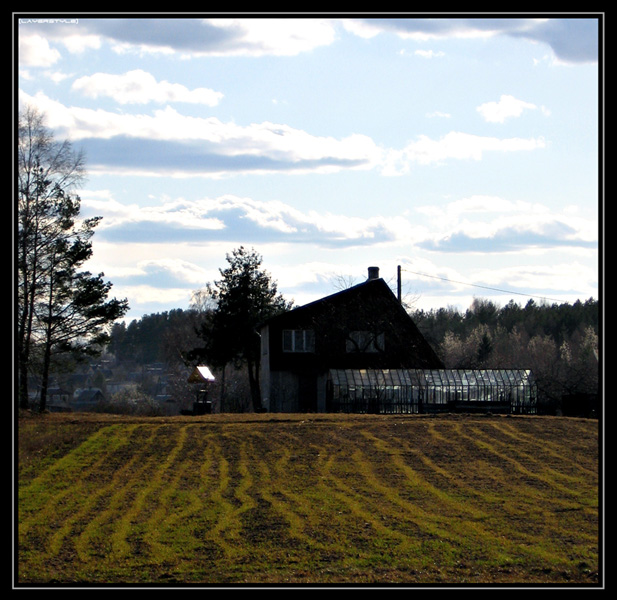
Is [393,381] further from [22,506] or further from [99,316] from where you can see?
[22,506]

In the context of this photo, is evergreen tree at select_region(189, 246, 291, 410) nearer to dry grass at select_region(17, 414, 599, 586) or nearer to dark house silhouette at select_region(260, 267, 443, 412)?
dark house silhouette at select_region(260, 267, 443, 412)

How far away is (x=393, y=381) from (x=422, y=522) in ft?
84.0

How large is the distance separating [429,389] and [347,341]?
5.98 meters

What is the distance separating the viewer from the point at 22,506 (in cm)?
1427

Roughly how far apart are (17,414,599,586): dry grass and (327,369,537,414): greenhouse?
12.6m

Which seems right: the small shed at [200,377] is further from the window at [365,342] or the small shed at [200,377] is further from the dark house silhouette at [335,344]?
the window at [365,342]

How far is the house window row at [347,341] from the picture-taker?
4253 cm

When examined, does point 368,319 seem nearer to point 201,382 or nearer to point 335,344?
point 335,344

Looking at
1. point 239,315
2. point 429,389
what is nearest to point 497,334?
point 239,315

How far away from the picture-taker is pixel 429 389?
127 ft

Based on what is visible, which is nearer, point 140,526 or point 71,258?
point 140,526

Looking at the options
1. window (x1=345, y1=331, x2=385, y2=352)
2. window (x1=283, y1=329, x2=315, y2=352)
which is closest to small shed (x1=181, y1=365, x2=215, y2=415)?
window (x1=283, y1=329, x2=315, y2=352)

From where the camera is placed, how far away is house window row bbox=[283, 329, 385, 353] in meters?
42.5
